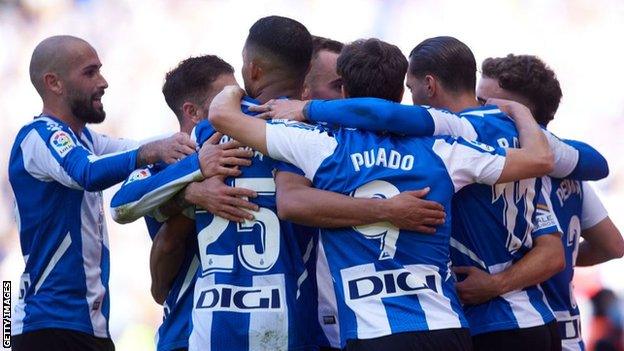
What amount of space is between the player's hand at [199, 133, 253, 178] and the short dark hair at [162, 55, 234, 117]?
0.58 metres

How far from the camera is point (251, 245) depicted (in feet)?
12.6

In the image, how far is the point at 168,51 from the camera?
8133mm

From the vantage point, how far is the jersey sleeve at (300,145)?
145 inches

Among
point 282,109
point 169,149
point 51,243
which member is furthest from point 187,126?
point 51,243

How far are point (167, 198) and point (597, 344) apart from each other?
4.12m

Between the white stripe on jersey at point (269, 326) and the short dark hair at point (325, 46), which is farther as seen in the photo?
the short dark hair at point (325, 46)

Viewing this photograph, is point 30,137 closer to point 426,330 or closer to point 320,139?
point 320,139

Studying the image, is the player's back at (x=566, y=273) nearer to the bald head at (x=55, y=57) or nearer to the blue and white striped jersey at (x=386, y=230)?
the blue and white striped jersey at (x=386, y=230)

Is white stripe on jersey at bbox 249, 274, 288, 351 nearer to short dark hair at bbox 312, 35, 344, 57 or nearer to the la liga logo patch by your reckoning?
the la liga logo patch

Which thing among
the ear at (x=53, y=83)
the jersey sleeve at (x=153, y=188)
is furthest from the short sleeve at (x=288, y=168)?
the ear at (x=53, y=83)

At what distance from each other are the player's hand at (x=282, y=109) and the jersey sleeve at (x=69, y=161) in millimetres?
683

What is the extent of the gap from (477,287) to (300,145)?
0.86 m

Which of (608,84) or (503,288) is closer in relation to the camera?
(503,288)

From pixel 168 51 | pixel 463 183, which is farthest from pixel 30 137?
pixel 168 51
